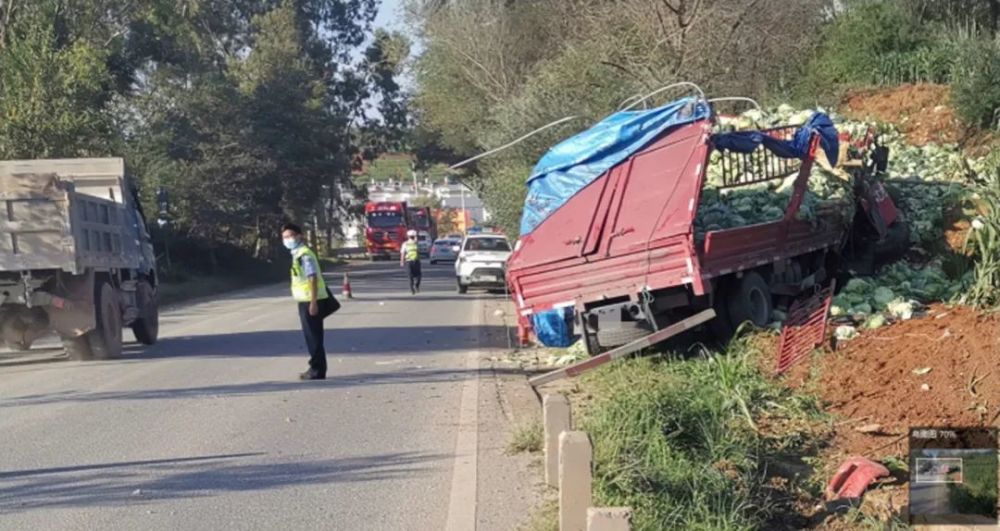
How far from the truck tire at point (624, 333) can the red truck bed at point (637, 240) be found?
0.45m

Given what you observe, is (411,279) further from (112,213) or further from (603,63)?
(112,213)

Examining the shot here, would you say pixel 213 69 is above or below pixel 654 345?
above

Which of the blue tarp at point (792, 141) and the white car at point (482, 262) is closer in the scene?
the blue tarp at point (792, 141)

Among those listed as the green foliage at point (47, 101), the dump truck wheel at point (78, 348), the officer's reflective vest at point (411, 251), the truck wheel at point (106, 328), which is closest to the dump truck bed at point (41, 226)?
the truck wheel at point (106, 328)

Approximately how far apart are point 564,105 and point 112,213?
10983 mm

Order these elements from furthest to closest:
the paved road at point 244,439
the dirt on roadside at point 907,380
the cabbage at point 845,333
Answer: the cabbage at point 845,333
the dirt on roadside at point 907,380
the paved road at point 244,439

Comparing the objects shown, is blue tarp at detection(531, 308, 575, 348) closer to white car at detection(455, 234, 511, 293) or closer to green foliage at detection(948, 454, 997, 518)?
green foliage at detection(948, 454, 997, 518)

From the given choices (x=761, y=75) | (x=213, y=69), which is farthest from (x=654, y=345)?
(x=213, y=69)

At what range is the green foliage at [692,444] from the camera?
7.16 meters

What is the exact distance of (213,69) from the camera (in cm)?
5538

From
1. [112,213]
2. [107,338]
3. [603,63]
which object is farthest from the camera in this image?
[603,63]

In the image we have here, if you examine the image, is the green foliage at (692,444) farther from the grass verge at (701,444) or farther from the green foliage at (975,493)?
the green foliage at (975,493)

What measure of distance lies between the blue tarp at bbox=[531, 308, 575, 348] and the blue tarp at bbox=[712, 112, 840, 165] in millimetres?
2598

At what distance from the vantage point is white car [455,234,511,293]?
31828mm
